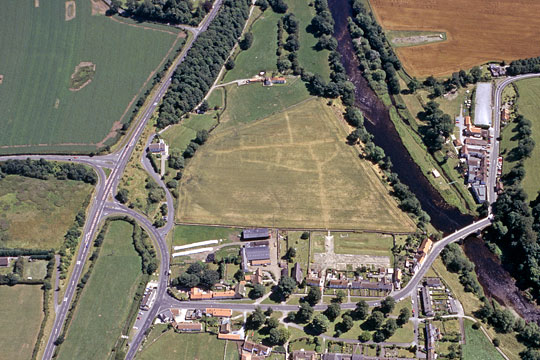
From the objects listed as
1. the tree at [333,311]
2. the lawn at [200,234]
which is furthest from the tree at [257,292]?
the tree at [333,311]

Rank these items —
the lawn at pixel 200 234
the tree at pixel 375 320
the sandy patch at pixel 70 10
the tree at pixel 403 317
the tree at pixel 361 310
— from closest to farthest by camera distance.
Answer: the tree at pixel 375 320
the tree at pixel 403 317
the tree at pixel 361 310
the lawn at pixel 200 234
the sandy patch at pixel 70 10

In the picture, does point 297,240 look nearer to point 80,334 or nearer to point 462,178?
point 462,178

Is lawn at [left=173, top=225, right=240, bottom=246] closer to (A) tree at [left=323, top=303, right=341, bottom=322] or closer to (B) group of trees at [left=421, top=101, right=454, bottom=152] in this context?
(A) tree at [left=323, top=303, right=341, bottom=322]

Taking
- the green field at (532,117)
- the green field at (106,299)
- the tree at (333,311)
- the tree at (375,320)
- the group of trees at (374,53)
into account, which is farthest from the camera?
the group of trees at (374,53)

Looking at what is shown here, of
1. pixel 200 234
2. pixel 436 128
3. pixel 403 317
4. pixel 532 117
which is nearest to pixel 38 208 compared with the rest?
pixel 200 234

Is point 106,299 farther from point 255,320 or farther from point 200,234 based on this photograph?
point 255,320

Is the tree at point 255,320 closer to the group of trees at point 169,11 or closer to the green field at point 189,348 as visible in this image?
the green field at point 189,348
